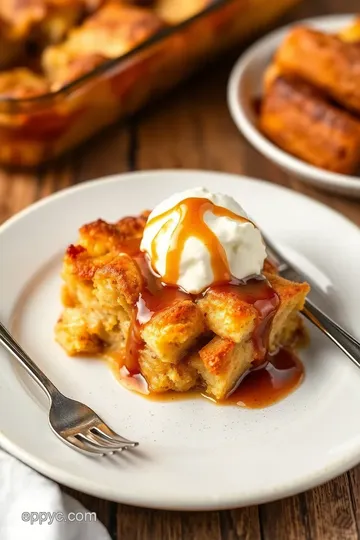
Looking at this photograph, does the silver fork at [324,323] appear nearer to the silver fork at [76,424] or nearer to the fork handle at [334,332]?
the fork handle at [334,332]

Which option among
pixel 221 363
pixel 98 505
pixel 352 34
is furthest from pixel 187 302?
pixel 352 34

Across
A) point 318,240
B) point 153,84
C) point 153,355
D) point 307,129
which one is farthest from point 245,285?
point 153,84

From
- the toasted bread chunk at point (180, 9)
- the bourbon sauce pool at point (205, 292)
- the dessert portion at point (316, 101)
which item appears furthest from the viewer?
the toasted bread chunk at point (180, 9)

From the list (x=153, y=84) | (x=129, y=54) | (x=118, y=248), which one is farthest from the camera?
(x=153, y=84)

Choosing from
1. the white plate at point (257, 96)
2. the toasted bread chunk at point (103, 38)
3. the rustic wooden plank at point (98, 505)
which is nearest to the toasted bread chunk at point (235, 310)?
the rustic wooden plank at point (98, 505)

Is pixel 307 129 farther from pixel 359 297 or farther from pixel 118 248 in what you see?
pixel 118 248

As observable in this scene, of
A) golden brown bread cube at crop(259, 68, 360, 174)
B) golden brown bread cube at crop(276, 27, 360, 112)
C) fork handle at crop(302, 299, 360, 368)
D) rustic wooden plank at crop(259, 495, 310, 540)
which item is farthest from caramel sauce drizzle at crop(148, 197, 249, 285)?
golden brown bread cube at crop(276, 27, 360, 112)

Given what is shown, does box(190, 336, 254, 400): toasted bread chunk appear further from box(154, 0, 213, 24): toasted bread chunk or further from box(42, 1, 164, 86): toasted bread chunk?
box(154, 0, 213, 24): toasted bread chunk
